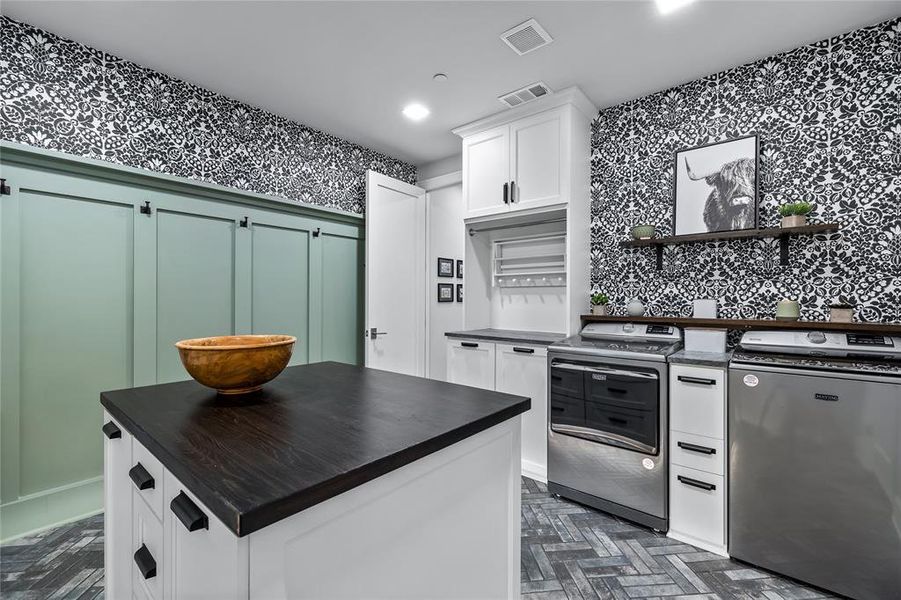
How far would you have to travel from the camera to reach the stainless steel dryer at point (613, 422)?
2277 mm

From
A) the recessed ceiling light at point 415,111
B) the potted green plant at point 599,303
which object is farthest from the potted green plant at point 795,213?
the recessed ceiling light at point 415,111

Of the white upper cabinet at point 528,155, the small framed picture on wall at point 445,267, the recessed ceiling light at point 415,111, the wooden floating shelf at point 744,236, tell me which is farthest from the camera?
the small framed picture on wall at point 445,267

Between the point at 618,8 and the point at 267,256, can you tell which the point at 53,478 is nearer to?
the point at 267,256

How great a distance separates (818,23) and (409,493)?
124 inches

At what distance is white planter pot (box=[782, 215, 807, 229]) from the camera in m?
2.33

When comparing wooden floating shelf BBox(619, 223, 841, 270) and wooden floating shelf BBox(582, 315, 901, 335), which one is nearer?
wooden floating shelf BBox(582, 315, 901, 335)

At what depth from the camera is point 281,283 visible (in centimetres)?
335

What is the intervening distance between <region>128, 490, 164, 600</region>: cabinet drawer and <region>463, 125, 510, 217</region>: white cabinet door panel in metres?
2.83

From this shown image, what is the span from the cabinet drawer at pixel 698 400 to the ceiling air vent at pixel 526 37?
198 cm

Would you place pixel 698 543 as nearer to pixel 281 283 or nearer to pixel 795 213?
pixel 795 213

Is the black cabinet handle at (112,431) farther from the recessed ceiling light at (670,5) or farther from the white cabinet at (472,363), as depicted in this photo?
the recessed ceiling light at (670,5)

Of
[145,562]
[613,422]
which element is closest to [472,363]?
[613,422]

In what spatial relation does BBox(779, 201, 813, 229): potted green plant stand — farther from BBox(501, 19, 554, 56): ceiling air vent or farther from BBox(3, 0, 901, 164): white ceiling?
BBox(501, 19, 554, 56): ceiling air vent

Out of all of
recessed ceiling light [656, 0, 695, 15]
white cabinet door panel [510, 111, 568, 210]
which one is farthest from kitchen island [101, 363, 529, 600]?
recessed ceiling light [656, 0, 695, 15]
